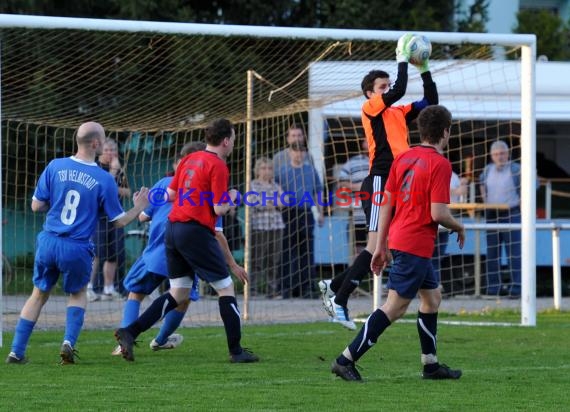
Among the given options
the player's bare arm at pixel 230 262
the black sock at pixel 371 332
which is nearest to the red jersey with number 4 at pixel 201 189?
the player's bare arm at pixel 230 262

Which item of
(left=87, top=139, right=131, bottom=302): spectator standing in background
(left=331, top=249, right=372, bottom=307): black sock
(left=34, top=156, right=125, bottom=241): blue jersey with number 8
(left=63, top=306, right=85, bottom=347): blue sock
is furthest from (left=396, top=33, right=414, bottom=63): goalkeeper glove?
(left=87, top=139, right=131, bottom=302): spectator standing in background

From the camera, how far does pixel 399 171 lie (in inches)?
299

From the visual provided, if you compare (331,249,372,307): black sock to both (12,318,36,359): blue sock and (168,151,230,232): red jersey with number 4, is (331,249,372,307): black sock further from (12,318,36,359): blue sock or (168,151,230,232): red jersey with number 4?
(12,318,36,359): blue sock

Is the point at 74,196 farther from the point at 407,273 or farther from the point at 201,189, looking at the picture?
the point at 407,273

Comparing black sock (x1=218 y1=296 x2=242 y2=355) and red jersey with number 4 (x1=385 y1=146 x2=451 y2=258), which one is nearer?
red jersey with number 4 (x1=385 y1=146 x2=451 y2=258)

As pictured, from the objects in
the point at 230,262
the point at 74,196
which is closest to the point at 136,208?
the point at 74,196

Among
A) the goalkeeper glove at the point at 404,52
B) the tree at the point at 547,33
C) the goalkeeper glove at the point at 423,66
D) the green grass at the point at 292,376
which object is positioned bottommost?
the green grass at the point at 292,376

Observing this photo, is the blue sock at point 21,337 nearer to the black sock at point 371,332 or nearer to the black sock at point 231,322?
the black sock at point 231,322

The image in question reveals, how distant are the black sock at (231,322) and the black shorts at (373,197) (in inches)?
62.8

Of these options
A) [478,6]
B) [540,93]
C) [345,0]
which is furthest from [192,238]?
[478,6]

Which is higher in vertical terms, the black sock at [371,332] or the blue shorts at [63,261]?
the blue shorts at [63,261]

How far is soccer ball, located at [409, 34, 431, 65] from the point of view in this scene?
9.49 m

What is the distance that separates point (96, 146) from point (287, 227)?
22.6ft

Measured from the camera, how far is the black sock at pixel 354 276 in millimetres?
10000
